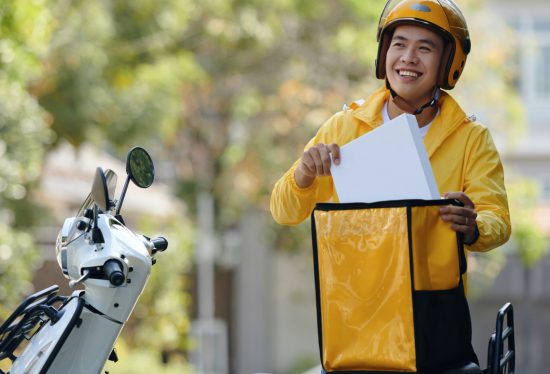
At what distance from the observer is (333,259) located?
129 inches

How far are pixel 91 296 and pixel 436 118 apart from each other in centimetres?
110

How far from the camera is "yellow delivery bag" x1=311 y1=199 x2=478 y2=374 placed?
10.4 feet

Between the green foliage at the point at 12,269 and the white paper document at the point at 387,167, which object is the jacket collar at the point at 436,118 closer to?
the white paper document at the point at 387,167

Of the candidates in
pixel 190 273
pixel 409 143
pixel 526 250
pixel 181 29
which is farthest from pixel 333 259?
pixel 190 273

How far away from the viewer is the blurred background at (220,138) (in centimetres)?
1286

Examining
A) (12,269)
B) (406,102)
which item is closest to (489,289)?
(12,269)

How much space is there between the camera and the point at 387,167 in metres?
3.30

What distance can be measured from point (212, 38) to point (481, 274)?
5183 mm

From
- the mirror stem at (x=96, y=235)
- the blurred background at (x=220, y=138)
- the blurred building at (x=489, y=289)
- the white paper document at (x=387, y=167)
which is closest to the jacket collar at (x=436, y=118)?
the white paper document at (x=387, y=167)

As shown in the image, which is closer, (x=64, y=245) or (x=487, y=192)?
(x=64, y=245)

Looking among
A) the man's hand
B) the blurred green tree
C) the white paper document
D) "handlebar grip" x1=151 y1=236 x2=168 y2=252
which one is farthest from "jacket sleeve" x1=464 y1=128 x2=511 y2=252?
the blurred green tree

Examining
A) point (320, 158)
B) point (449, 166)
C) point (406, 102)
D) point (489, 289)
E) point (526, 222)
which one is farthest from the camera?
point (489, 289)

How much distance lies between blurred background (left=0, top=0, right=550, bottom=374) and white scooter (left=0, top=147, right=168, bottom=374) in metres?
3.62

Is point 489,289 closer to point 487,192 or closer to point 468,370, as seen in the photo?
point 487,192
